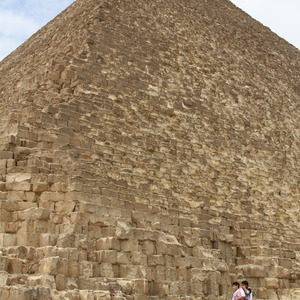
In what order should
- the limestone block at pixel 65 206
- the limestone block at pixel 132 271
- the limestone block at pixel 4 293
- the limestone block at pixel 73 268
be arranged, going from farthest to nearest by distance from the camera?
the limestone block at pixel 65 206, the limestone block at pixel 132 271, the limestone block at pixel 73 268, the limestone block at pixel 4 293

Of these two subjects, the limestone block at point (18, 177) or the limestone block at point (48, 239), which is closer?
the limestone block at point (48, 239)

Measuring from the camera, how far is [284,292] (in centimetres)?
1165

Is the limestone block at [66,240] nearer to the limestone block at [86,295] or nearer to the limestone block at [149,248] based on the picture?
the limestone block at [86,295]

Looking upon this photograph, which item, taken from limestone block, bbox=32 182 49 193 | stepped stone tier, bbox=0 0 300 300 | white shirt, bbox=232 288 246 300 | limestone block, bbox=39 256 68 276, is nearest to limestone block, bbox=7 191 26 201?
stepped stone tier, bbox=0 0 300 300

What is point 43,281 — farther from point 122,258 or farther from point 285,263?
point 285,263

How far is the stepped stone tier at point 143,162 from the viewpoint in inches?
350

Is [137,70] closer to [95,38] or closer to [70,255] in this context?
[95,38]

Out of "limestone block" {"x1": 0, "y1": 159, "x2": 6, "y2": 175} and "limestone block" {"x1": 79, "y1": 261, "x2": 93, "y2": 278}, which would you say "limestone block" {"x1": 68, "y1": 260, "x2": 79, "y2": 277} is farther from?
"limestone block" {"x1": 0, "y1": 159, "x2": 6, "y2": 175}

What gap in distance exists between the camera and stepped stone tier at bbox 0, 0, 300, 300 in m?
8.89

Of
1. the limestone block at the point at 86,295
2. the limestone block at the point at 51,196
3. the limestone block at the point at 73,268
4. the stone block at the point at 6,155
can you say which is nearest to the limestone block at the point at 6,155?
the stone block at the point at 6,155

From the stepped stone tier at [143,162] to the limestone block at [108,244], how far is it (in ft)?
0.06

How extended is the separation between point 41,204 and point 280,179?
8852 mm

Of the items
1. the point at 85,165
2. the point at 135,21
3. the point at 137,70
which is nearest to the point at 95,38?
the point at 137,70

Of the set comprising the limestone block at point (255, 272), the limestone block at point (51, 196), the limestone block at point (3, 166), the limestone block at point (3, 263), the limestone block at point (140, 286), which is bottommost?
the limestone block at point (140, 286)
